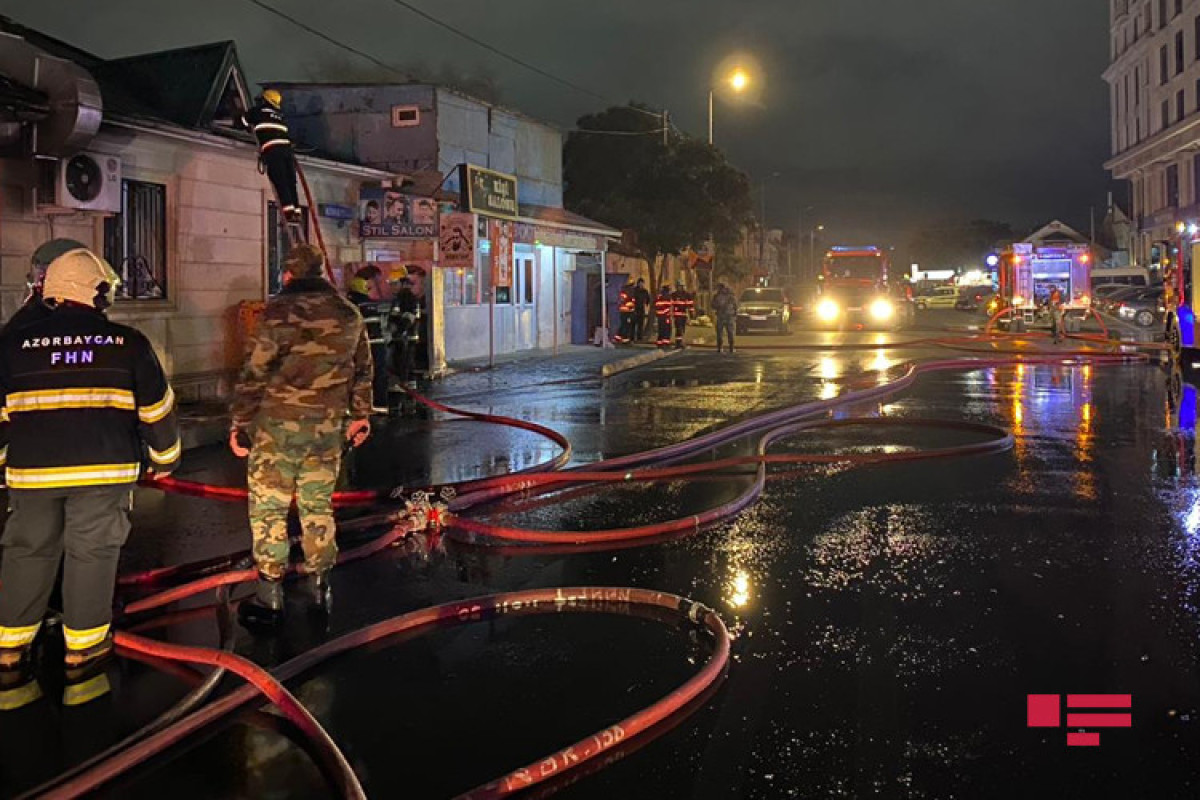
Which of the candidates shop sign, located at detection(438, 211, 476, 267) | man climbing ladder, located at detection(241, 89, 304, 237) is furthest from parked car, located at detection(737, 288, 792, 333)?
man climbing ladder, located at detection(241, 89, 304, 237)

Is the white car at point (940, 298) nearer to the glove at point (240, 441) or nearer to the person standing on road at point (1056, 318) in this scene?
the person standing on road at point (1056, 318)

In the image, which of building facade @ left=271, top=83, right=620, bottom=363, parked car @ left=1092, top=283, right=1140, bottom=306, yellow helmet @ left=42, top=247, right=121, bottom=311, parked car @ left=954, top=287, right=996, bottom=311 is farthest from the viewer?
parked car @ left=954, top=287, right=996, bottom=311

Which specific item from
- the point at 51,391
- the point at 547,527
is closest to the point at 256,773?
the point at 51,391

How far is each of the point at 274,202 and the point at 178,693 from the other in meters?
11.8

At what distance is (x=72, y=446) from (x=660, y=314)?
2348 centimetres

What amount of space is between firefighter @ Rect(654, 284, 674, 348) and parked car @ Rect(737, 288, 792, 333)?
742cm

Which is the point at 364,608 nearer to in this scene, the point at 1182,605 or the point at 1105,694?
the point at 1105,694

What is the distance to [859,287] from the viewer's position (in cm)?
3556

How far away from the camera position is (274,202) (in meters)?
15.0

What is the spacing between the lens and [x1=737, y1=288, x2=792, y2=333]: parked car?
34344 mm

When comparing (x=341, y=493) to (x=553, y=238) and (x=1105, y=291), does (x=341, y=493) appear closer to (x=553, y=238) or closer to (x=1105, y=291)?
(x=553, y=238)

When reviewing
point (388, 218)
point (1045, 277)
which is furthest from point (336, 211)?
point (1045, 277)

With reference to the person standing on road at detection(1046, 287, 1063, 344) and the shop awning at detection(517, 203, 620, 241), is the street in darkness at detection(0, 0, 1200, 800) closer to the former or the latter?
the shop awning at detection(517, 203, 620, 241)

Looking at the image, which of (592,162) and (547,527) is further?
(592,162)
